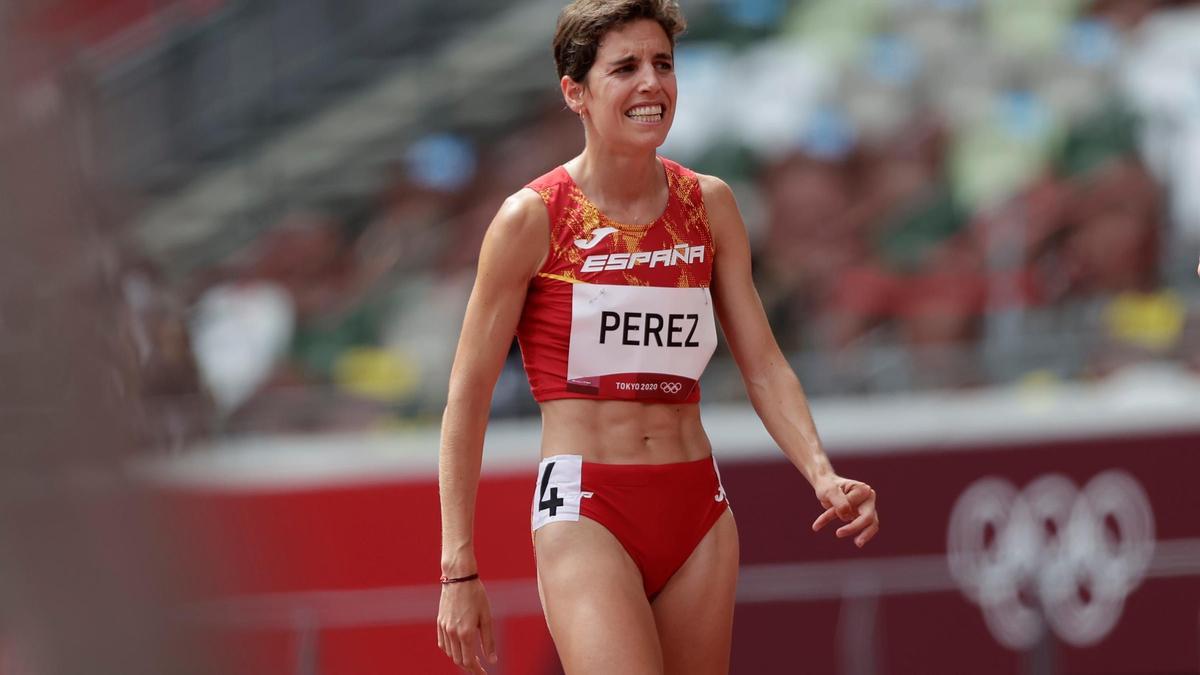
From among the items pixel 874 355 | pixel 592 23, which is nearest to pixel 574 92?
pixel 592 23

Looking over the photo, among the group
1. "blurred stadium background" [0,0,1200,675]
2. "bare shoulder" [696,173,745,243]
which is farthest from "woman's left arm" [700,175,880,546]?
"blurred stadium background" [0,0,1200,675]

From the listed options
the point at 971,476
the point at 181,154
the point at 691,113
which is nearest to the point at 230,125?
the point at 181,154

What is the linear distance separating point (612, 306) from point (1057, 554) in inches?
220

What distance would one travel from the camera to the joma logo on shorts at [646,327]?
4387 mm

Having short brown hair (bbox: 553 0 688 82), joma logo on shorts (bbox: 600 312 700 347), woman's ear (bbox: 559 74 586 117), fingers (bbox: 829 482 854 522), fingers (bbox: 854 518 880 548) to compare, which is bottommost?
fingers (bbox: 854 518 880 548)

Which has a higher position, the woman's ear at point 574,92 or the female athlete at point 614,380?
the woman's ear at point 574,92

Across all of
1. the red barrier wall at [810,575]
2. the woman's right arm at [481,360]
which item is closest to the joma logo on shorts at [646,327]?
the woman's right arm at [481,360]

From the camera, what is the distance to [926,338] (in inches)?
378

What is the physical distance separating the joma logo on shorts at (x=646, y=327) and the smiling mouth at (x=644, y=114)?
17.9 inches

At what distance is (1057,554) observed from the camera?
30.7 feet

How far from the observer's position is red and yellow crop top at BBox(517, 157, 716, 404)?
438 cm

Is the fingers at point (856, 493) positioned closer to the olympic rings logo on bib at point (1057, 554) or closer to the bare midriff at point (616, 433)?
the bare midriff at point (616, 433)

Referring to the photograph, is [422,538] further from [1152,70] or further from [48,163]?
[48,163]

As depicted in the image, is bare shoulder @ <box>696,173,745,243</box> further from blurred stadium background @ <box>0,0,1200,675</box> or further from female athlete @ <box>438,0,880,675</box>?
blurred stadium background @ <box>0,0,1200,675</box>
